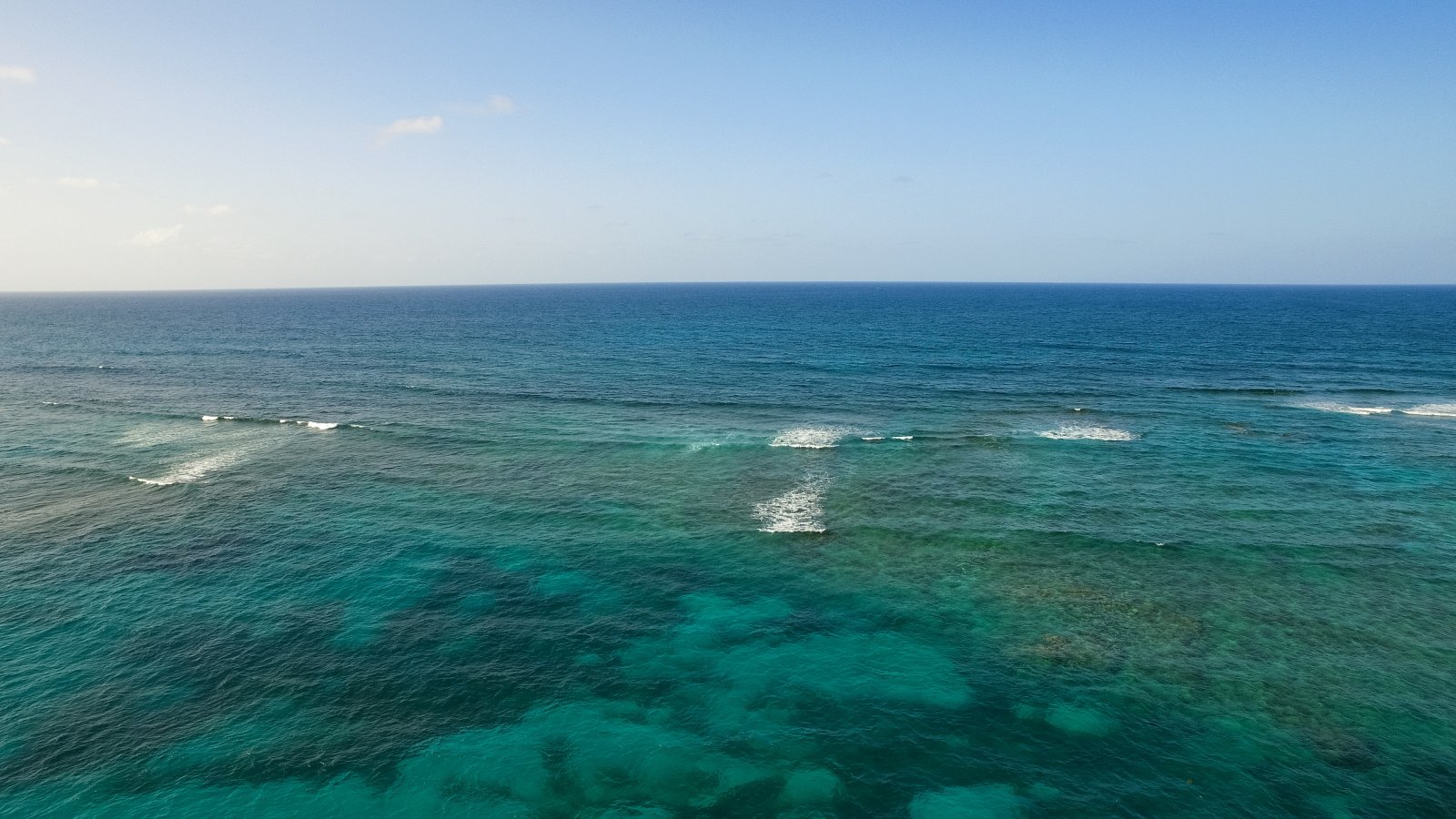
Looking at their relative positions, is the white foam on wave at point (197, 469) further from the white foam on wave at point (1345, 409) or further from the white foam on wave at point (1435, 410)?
the white foam on wave at point (1435, 410)

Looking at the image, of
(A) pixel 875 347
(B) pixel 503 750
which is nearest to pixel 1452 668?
(B) pixel 503 750

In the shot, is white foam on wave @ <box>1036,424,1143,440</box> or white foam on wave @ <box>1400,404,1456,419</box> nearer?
white foam on wave @ <box>1036,424,1143,440</box>

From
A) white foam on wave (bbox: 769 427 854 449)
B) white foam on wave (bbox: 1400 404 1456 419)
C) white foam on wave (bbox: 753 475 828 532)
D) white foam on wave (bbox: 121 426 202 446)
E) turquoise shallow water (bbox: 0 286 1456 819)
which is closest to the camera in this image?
turquoise shallow water (bbox: 0 286 1456 819)

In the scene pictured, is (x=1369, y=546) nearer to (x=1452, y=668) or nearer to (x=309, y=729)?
(x=1452, y=668)

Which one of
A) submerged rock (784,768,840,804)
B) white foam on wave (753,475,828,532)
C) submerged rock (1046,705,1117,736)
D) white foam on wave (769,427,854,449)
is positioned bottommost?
submerged rock (784,768,840,804)

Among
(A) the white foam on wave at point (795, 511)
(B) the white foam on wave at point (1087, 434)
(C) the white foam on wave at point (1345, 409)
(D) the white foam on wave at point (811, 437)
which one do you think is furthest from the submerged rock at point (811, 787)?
(C) the white foam on wave at point (1345, 409)

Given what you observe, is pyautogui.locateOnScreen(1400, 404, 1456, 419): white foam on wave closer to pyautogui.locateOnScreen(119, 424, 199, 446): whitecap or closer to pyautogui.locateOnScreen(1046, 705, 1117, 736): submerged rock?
pyautogui.locateOnScreen(1046, 705, 1117, 736): submerged rock

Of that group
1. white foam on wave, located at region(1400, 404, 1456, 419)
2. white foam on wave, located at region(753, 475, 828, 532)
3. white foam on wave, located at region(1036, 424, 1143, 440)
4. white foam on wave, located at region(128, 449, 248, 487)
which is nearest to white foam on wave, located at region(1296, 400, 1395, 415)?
white foam on wave, located at region(1400, 404, 1456, 419)
